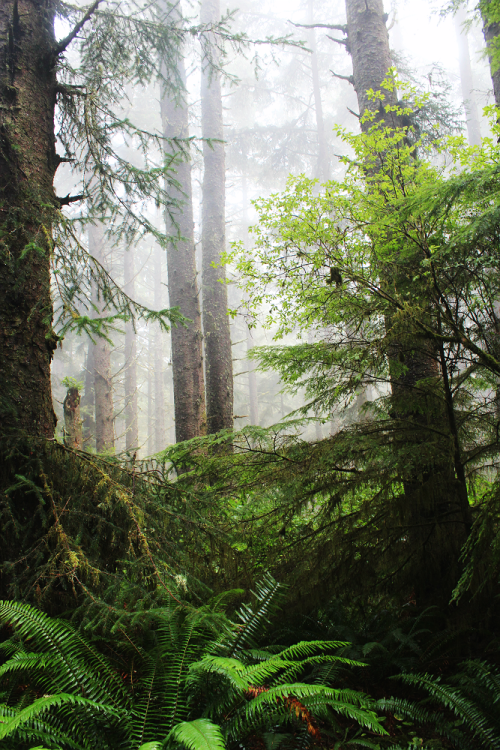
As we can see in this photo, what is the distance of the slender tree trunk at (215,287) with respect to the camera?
8273 millimetres

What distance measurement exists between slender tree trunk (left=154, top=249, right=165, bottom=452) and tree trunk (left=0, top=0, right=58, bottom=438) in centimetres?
1894

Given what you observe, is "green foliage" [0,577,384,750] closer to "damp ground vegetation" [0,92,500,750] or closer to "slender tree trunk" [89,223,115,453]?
"damp ground vegetation" [0,92,500,750]

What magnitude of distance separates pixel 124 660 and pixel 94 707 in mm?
491

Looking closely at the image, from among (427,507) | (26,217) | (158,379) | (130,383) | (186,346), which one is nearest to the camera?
(26,217)

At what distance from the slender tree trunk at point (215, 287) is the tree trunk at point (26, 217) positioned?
394 cm

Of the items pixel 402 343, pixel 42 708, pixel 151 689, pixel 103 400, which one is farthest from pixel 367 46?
pixel 103 400

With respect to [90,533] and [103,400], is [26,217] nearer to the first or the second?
[90,533]

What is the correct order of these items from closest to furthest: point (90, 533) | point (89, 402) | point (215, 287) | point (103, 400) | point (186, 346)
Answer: point (90, 533), point (186, 346), point (215, 287), point (103, 400), point (89, 402)

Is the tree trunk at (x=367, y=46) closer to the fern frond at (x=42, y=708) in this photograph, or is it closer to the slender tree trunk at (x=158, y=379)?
the fern frond at (x=42, y=708)

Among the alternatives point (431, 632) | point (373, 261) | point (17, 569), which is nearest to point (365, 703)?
point (431, 632)

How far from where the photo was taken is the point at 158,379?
26078 mm

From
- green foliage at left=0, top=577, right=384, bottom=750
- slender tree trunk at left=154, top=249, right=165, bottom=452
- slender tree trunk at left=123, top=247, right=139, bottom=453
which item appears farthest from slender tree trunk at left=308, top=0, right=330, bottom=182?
green foliage at left=0, top=577, right=384, bottom=750

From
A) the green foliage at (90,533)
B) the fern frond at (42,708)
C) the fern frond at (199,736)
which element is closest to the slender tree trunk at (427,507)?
the green foliage at (90,533)

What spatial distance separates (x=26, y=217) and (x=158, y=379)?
23.4 metres
